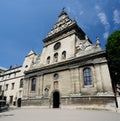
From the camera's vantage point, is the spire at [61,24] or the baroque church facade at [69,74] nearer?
the baroque church facade at [69,74]

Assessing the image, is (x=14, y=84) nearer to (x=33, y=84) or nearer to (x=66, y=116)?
(x=33, y=84)

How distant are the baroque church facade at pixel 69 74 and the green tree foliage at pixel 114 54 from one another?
2091mm

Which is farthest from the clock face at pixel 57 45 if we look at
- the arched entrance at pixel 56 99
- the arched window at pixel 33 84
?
the arched entrance at pixel 56 99

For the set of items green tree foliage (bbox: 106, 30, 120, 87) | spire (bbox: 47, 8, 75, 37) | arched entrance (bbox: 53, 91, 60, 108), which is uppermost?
spire (bbox: 47, 8, 75, 37)

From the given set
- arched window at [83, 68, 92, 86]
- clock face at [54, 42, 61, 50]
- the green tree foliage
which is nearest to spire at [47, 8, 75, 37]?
clock face at [54, 42, 61, 50]

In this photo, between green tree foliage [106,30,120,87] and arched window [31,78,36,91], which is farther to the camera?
arched window [31,78,36,91]

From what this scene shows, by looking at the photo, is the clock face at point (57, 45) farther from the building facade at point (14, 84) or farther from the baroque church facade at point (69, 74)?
the building facade at point (14, 84)

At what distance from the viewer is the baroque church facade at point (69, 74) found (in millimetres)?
14567

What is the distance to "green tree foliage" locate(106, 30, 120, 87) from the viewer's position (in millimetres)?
16209

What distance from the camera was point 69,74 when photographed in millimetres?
17141

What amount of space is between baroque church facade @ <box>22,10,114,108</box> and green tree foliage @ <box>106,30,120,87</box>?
2.09 meters

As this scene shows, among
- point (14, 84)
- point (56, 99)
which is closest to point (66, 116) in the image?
point (56, 99)

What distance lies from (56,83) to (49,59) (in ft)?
18.1

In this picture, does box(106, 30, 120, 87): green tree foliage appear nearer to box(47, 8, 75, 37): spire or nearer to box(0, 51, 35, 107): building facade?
box(47, 8, 75, 37): spire
